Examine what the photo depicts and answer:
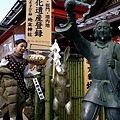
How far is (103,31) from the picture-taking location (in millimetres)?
3520

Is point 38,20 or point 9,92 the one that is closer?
point 9,92

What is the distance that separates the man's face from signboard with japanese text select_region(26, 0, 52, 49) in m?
3.52

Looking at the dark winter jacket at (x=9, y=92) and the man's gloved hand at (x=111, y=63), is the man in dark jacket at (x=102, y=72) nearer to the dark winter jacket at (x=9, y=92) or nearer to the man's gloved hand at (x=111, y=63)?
the man's gloved hand at (x=111, y=63)

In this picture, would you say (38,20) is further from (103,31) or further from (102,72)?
(102,72)

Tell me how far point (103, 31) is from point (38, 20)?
4.29m

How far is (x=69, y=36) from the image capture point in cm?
348

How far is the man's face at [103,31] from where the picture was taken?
352 centimetres

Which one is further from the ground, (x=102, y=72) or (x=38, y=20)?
(x=38, y=20)

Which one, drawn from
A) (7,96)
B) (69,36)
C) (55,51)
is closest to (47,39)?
(55,51)

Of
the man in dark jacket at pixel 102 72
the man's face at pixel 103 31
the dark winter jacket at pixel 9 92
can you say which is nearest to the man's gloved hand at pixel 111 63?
the man in dark jacket at pixel 102 72

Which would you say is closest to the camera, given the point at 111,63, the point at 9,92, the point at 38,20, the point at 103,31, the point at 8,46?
the point at 111,63

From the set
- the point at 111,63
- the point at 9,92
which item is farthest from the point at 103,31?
the point at 9,92

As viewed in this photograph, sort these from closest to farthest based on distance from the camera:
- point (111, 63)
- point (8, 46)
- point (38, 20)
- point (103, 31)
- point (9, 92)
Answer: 1. point (111, 63)
2. point (103, 31)
3. point (9, 92)
4. point (38, 20)
5. point (8, 46)

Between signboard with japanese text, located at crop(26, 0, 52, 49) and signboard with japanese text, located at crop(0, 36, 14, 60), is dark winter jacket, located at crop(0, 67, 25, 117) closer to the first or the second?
signboard with japanese text, located at crop(26, 0, 52, 49)
